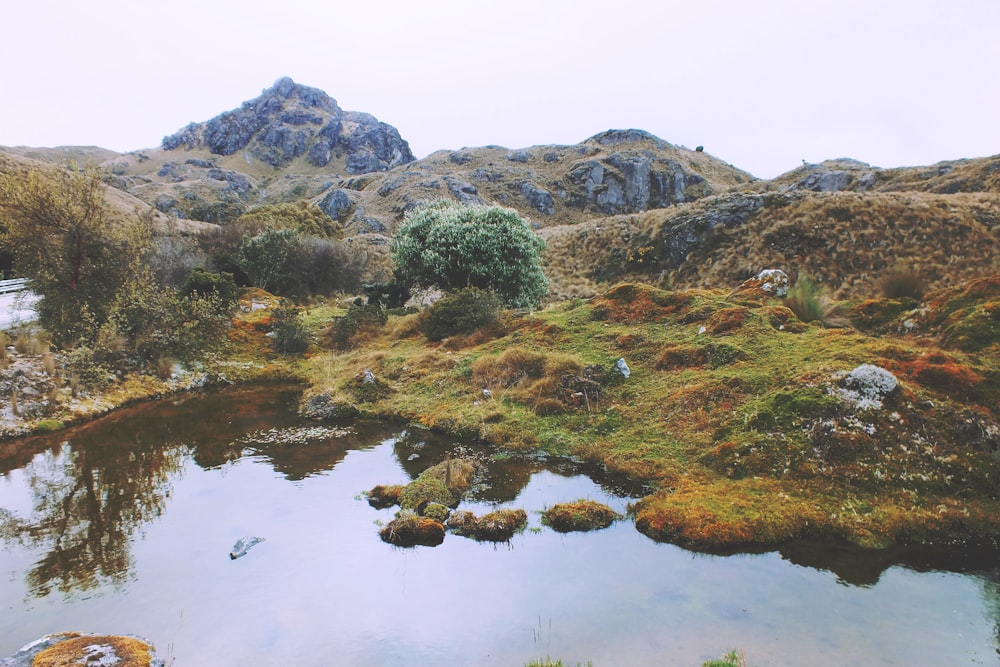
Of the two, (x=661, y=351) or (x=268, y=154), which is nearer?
(x=661, y=351)

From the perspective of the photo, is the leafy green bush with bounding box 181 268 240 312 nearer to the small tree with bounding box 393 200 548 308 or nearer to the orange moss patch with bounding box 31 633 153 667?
the small tree with bounding box 393 200 548 308

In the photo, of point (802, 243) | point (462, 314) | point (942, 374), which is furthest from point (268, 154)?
point (942, 374)

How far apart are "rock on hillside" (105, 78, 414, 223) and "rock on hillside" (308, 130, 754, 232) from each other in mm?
37999

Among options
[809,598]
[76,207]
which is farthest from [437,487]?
[76,207]

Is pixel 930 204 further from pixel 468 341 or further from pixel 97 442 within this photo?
pixel 97 442

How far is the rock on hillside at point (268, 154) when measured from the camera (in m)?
149

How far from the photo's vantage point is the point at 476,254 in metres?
29.2

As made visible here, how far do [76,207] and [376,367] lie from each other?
11.6m

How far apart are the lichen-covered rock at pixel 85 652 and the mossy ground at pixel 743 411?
764 centimetres

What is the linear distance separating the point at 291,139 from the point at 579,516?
20181cm

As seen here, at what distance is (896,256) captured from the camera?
28594 mm

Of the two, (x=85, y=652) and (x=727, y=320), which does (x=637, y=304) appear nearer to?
(x=727, y=320)

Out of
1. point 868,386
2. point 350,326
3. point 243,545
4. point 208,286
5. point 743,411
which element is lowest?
point 243,545

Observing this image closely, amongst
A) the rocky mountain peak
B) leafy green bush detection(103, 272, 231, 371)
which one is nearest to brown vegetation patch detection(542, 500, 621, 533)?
leafy green bush detection(103, 272, 231, 371)
